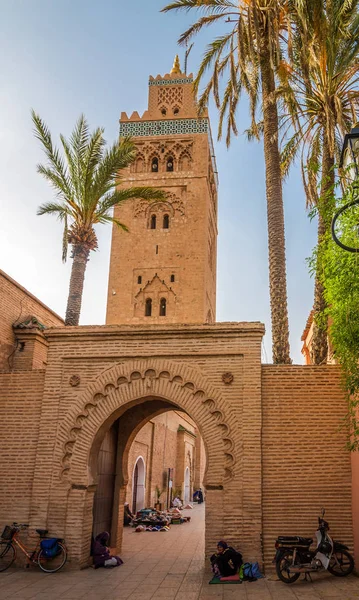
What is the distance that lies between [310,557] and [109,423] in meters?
4.11

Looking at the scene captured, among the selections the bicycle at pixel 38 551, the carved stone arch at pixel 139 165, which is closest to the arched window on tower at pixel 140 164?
the carved stone arch at pixel 139 165

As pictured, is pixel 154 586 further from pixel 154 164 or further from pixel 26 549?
pixel 154 164

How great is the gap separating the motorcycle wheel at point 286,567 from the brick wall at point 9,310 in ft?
22.6

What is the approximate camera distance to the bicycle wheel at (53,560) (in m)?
8.86

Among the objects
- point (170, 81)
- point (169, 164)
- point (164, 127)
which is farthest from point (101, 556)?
point (170, 81)

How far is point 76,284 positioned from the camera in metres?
12.8

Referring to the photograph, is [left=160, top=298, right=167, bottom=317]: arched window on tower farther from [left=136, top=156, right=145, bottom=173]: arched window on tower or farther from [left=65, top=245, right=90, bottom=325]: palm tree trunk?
[left=65, top=245, right=90, bottom=325]: palm tree trunk

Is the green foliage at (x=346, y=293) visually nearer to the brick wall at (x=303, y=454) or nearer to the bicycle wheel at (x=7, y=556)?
the brick wall at (x=303, y=454)

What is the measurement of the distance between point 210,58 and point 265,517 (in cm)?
1044

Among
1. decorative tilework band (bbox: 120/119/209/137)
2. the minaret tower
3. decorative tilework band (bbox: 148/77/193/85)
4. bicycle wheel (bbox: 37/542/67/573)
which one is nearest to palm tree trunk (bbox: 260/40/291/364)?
bicycle wheel (bbox: 37/542/67/573)

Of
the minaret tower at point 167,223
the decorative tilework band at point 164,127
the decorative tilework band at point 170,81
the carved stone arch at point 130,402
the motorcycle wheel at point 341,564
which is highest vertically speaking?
the decorative tilework band at point 170,81

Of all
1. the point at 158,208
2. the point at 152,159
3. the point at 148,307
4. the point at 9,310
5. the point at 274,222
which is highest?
the point at 152,159

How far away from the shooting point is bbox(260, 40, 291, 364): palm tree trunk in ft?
36.8

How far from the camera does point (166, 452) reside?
23.5 meters
